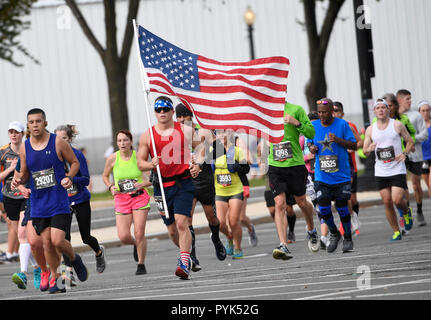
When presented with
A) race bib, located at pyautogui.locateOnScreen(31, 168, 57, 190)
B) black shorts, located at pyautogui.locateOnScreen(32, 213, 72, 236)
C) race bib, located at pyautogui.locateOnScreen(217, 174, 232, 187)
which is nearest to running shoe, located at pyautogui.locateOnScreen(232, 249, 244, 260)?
race bib, located at pyautogui.locateOnScreen(217, 174, 232, 187)

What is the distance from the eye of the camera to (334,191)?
1312cm

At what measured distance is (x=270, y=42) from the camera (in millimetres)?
43219

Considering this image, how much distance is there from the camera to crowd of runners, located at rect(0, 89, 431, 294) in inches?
434

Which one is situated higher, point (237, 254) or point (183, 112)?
point (183, 112)

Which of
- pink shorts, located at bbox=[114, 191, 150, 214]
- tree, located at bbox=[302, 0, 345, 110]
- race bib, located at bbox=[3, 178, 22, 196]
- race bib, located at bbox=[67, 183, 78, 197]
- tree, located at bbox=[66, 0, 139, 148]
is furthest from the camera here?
tree, located at bbox=[302, 0, 345, 110]

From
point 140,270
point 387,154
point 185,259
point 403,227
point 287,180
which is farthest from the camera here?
point 403,227

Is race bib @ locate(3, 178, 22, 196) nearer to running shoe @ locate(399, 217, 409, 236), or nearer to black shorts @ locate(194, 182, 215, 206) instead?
black shorts @ locate(194, 182, 215, 206)

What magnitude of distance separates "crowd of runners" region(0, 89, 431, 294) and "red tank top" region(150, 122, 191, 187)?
0.04 ft

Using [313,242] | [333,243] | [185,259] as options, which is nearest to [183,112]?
[313,242]

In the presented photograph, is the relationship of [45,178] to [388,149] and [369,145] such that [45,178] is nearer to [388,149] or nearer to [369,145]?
[369,145]

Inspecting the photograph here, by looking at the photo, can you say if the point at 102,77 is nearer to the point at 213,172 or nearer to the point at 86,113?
the point at 86,113

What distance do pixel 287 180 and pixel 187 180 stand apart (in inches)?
91.3

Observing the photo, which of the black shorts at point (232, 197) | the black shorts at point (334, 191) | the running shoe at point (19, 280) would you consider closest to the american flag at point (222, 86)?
the black shorts at point (334, 191)
